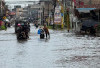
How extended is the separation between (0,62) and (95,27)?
32840mm

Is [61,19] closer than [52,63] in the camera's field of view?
No

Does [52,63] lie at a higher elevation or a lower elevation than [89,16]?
higher

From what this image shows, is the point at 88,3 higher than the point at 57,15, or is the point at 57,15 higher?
the point at 88,3

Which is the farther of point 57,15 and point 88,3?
point 88,3

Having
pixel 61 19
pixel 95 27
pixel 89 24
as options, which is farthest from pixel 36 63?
pixel 61 19

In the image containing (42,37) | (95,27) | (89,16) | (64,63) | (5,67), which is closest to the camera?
(5,67)

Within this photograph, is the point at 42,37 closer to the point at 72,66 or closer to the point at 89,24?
the point at 89,24

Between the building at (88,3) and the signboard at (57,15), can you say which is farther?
the signboard at (57,15)

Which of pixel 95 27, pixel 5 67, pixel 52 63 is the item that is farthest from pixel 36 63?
pixel 95 27

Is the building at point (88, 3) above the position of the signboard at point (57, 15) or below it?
above

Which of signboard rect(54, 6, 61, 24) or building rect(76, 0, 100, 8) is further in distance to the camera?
signboard rect(54, 6, 61, 24)

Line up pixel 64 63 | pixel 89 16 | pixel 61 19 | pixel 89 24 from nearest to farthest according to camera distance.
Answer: pixel 64 63 → pixel 89 24 → pixel 89 16 → pixel 61 19

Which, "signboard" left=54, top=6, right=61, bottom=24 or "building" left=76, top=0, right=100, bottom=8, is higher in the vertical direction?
"building" left=76, top=0, right=100, bottom=8

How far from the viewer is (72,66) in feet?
52.3
